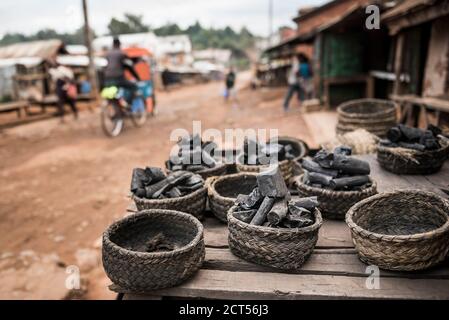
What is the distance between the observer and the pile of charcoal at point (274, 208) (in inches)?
85.9

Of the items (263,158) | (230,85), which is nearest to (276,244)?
(263,158)

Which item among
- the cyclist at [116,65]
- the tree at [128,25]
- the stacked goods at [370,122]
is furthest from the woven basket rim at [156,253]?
the tree at [128,25]

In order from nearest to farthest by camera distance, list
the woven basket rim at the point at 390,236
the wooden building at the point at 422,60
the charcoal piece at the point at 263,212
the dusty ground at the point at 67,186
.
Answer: the woven basket rim at the point at 390,236
the charcoal piece at the point at 263,212
the dusty ground at the point at 67,186
the wooden building at the point at 422,60

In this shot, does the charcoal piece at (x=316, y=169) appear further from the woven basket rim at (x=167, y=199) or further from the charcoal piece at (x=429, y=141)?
the charcoal piece at (x=429, y=141)

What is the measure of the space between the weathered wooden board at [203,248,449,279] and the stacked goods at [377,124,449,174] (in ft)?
4.55

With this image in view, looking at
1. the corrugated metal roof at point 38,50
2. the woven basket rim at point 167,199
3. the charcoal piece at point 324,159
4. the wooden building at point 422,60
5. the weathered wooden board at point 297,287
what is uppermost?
the corrugated metal roof at point 38,50

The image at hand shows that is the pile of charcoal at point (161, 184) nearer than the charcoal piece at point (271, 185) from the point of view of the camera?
No

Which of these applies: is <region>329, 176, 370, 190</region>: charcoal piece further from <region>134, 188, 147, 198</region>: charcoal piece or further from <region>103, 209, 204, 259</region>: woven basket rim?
<region>134, 188, 147, 198</region>: charcoal piece

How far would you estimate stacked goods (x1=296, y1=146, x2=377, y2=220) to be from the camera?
266 cm

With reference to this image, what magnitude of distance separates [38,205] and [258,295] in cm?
488

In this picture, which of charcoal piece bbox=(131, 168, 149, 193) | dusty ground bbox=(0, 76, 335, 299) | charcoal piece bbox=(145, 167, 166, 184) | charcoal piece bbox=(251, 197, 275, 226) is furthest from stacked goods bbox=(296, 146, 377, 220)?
dusty ground bbox=(0, 76, 335, 299)

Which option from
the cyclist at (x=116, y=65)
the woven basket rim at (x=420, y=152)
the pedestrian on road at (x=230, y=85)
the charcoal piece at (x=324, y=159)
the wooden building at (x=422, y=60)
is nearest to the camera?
the charcoal piece at (x=324, y=159)

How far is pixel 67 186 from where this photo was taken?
663 centimetres

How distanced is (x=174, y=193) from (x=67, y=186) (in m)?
4.47
